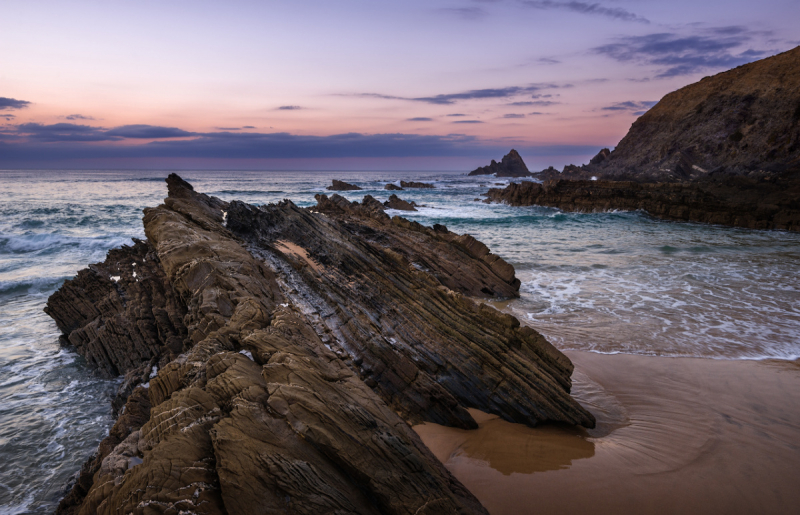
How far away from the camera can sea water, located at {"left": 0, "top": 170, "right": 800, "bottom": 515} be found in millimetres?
5152

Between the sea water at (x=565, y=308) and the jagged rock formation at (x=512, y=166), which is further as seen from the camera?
the jagged rock formation at (x=512, y=166)

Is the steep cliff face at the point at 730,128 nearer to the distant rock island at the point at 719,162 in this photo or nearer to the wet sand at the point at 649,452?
the distant rock island at the point at 719,162

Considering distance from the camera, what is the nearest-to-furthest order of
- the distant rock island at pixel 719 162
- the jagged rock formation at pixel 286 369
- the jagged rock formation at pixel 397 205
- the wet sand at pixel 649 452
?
the jagged rock formation at pixel 286 369, the wet sand at pixel 649 452, the distant rock island at pixel 719 162, the jagged rock formation at pixel 397 205

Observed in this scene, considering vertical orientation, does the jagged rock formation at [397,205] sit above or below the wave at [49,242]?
above

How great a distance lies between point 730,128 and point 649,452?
53.0 metres

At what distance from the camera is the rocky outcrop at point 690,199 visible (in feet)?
73.7

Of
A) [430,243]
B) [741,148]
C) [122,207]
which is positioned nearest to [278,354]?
[430,243]

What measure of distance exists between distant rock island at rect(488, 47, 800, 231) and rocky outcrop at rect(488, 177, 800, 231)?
48 millimetres

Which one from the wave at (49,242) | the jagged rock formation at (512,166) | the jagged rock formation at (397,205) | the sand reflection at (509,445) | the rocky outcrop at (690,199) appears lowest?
the wave at (49,242)

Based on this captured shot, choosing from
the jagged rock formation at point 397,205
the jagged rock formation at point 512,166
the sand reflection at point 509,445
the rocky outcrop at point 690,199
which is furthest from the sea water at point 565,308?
the jagged rock formation at point 512,166

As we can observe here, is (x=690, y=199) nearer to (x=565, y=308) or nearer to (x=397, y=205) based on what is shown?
(x=397, y=205)

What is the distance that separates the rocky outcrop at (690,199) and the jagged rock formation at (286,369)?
22453 mm

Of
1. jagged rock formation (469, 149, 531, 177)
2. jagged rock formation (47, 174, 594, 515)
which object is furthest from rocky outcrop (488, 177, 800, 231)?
jagged rock formation (469, 149, 531, 177)

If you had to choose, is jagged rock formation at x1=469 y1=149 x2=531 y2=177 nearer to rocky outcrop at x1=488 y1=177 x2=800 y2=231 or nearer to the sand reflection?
rocky outcrop at x1=488 y1=177 x2=800 y2=231
